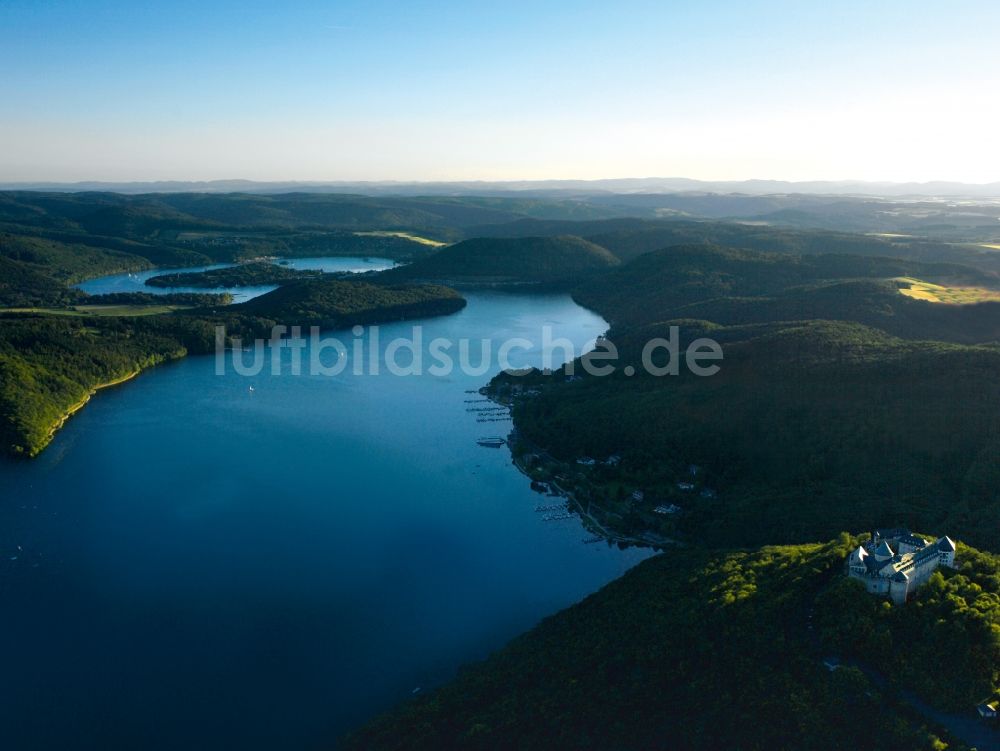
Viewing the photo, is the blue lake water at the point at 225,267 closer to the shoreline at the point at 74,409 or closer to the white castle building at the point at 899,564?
the shoreline at the point at 74,409

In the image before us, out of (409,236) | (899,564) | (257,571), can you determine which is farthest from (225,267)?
(899,564)

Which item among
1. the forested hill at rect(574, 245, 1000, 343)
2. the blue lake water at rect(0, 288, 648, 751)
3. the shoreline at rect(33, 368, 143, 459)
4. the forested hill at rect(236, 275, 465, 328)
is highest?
the forested hill at rect(574, 245, 1000, 343)

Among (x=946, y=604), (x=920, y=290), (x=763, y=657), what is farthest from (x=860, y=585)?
(x=920, y=290)

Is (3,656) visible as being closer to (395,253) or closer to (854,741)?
(854,741)

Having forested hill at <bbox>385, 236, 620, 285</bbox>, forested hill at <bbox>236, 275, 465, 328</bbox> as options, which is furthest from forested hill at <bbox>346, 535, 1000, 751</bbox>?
forested hill at <bbox>385, 236, 620, 285</bbox>

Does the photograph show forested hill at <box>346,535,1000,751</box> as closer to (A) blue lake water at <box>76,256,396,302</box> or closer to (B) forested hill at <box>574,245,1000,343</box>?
(B) forested hill at <box>574,245,1000,343</box>

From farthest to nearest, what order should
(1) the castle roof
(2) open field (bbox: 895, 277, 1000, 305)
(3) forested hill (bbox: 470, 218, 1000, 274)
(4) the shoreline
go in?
(3) forested hill (bbox: 470, 218, 1000, 274) → (2) open field (bbox: 895, 277, 1000, 305) → (4) the shoreline → (1) the castle roof

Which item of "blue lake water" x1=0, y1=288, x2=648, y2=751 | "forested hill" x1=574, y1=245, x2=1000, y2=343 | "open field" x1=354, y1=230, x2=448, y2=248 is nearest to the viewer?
"blue lake water" x1=0, y1=288, x2=648, y2=751
